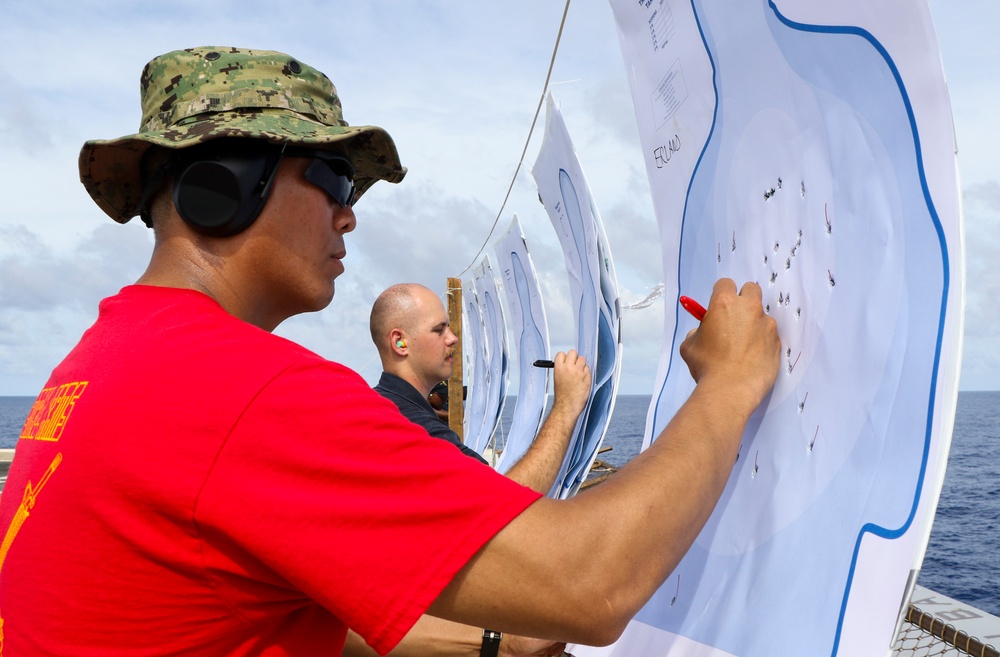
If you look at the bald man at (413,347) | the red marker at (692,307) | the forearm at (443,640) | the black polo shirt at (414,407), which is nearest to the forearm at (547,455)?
the black polo shirt at (414,407)

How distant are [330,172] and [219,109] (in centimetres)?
18

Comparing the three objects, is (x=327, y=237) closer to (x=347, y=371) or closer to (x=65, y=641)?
(x=347, y=371)

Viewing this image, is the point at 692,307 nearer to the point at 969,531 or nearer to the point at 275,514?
the point at 275,514

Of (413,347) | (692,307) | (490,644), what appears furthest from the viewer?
(413,347)

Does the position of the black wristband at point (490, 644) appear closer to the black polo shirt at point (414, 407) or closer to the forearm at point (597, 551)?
the forearm at point (597, 551)

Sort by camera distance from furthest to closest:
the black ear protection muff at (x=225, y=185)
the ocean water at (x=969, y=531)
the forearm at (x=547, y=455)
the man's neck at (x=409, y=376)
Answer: the ocean water at (x=969, y=531) → the man's neck at (x=409, y=376) → the forearm at (x=547, y=455) → the black ear protection muff at (x=225, y=185)

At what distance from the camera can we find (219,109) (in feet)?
3.70

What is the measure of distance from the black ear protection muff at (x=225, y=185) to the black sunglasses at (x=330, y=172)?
0.05 metres

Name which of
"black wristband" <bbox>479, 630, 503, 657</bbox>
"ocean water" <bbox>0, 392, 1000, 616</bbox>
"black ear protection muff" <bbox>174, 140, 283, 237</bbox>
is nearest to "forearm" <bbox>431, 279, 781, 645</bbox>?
"black ear protection muff" <bbox>174, 140, 283, 237</bbox>

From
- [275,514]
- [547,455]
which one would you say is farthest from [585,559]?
[547,455]

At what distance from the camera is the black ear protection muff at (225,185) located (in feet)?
3.44

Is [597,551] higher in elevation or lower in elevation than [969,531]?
lower

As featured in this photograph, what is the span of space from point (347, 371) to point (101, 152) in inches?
24.7

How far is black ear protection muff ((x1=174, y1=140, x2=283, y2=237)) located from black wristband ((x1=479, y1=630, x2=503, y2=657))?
901mm
